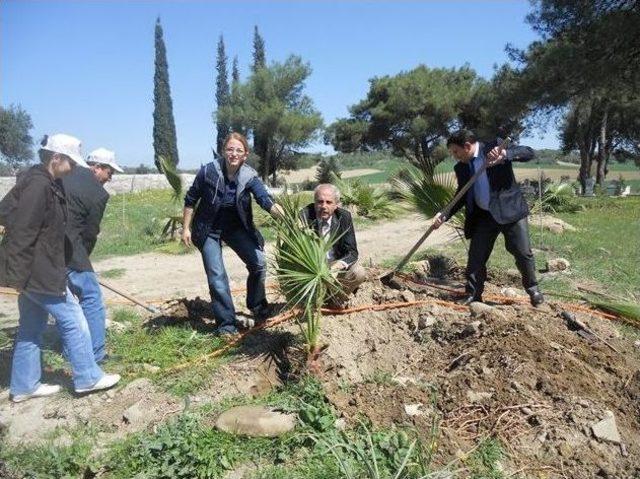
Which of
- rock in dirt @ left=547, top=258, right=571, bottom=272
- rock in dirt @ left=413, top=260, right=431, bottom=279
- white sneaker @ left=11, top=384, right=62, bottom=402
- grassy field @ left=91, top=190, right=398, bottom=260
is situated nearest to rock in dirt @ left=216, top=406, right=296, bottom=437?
white sneaker @ left=11, top=384, right=62, bottom=402

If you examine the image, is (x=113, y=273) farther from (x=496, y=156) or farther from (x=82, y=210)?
(x=496, y=156)

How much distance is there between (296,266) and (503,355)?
1.54 m

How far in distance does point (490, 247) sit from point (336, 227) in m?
1.71

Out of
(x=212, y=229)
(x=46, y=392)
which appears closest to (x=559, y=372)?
(x=212, y=229)

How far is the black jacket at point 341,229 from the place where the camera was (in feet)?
13.9

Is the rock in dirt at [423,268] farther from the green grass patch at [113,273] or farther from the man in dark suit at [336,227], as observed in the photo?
the green grass patch at [113,273]

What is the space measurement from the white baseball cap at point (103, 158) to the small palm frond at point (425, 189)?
3186mm

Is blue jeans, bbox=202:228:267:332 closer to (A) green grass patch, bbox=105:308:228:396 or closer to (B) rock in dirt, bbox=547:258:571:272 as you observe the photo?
(A) green grass patch, bbox=105:308:228:396

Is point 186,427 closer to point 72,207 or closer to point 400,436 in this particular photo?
point 400,436

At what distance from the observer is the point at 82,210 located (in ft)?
13.3

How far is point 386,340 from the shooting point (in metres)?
4.20

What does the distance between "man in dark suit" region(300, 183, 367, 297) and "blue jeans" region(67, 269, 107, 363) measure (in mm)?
1756

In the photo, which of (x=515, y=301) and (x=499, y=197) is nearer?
(x=499, y=197)

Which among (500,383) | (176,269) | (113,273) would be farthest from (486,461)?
(113,273)
